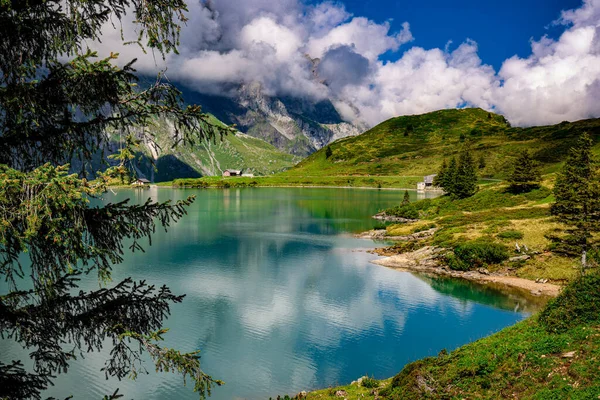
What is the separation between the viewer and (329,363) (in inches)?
1123

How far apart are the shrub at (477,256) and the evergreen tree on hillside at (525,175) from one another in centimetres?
4107

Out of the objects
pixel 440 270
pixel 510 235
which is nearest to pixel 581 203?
pixel 510 235

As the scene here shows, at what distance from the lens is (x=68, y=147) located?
816cm

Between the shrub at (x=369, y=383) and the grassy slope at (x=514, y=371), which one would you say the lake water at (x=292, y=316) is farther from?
the grassy slope at (x=514, y=371)

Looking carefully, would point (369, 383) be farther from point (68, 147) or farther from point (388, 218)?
point (388, 218)

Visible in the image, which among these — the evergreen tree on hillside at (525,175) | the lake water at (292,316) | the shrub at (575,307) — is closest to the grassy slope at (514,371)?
the shrub at (575,307)

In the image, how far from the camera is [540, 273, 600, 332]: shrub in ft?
60.8

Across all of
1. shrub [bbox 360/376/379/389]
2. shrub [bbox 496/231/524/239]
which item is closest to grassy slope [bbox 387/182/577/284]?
shrub [bbox 496/231/524/239]

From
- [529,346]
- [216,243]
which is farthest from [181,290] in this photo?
[529,346]

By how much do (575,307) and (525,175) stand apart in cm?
7608

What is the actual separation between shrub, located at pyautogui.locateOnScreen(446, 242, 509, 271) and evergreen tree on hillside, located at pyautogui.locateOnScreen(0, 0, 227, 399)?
49.5m

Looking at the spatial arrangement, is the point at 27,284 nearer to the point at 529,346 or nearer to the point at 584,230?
the point at 529,346

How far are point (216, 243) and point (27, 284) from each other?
108 ft

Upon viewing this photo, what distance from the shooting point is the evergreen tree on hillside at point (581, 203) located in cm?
4509
